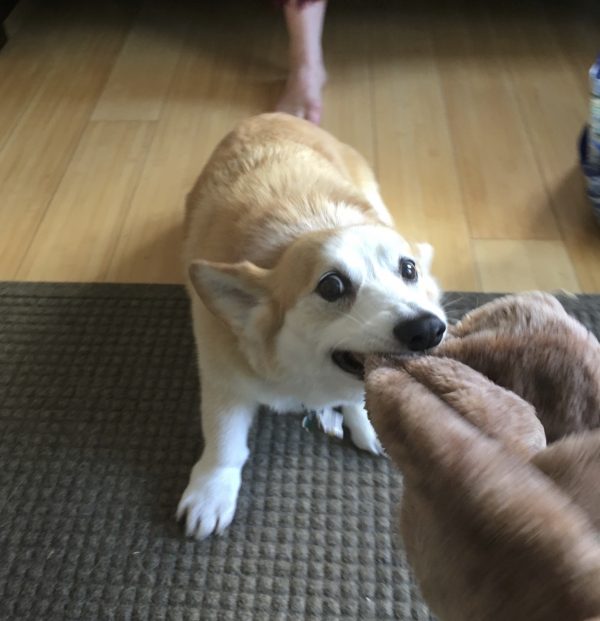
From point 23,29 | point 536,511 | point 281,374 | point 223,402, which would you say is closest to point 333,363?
point 281,374

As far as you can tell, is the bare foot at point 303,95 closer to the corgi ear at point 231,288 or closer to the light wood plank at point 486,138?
the light wood plank at point 486,138

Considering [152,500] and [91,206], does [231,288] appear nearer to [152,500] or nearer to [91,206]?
[152,500]

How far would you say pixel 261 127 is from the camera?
1.39 metres

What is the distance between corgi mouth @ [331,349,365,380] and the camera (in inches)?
35.1

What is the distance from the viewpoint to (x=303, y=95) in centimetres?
202

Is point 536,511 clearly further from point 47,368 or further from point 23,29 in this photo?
point 23,29

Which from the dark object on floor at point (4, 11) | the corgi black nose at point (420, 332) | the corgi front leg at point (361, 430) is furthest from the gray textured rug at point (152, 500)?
the dark object on floor at point (4, 11)

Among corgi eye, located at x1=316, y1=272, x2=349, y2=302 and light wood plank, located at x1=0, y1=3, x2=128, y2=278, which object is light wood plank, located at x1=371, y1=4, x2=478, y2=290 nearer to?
corgi eye, located at x1=316, y1=272, x2=349, y2=302

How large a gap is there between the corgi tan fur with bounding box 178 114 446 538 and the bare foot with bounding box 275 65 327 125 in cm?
64

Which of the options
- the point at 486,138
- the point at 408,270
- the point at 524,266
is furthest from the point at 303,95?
the point at 408,270

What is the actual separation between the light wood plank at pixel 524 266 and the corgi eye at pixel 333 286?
69 centimetres

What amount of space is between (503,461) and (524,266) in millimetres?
1179

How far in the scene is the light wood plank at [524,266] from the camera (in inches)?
59.1

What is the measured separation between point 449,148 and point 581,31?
34.5 inches
